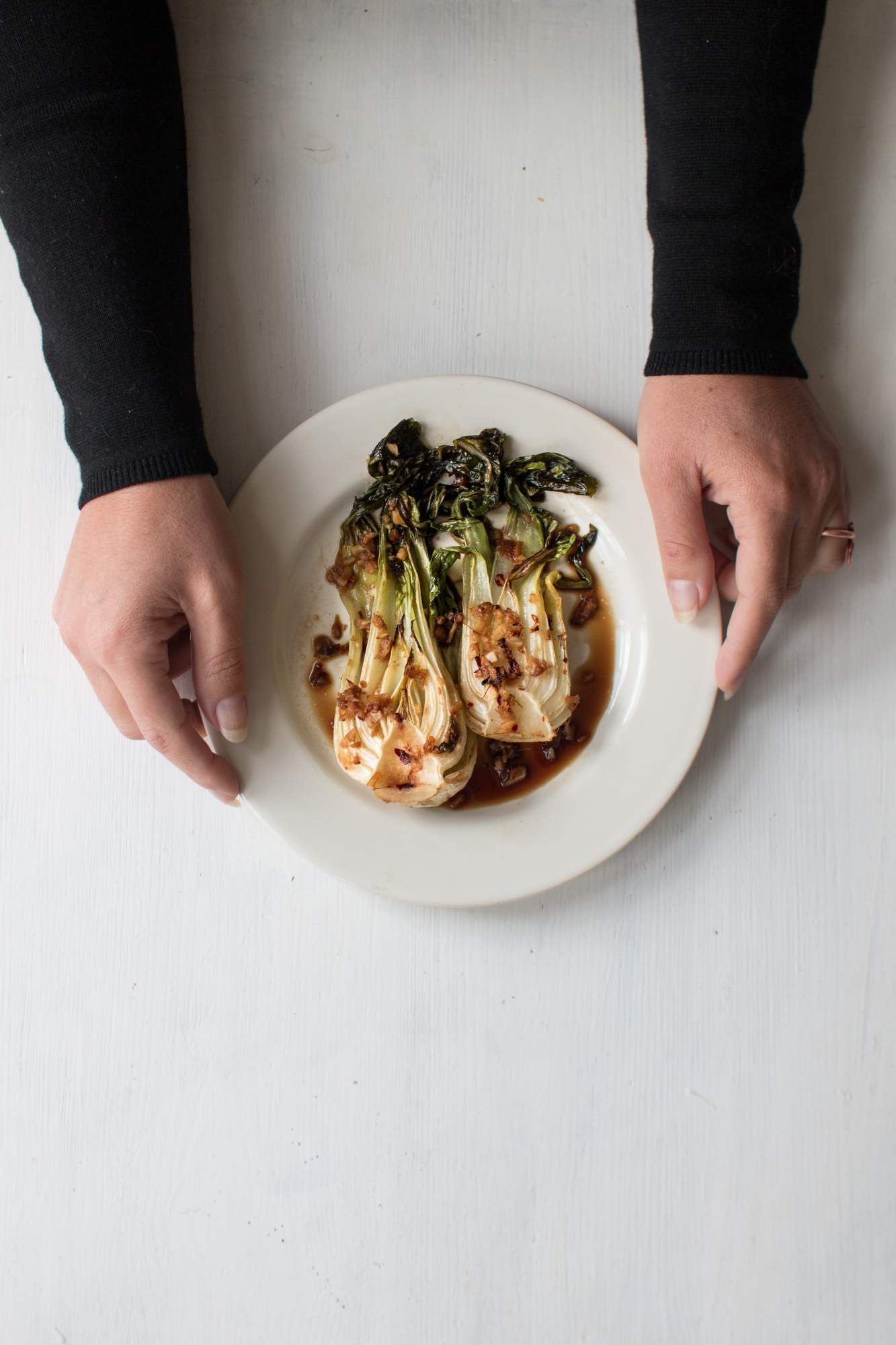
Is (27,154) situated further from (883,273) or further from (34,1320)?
(34,1320)

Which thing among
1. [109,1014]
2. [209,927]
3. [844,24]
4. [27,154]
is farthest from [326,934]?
[844,24]

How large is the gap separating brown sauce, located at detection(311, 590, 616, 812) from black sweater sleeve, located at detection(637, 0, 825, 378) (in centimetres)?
50

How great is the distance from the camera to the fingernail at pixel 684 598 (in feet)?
5.19

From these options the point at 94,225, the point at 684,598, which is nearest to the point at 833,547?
the point at 684,598

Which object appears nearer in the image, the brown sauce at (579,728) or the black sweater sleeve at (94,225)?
the black sweater sleeve at (94,225)

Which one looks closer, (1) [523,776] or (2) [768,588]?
(2) [768,588]

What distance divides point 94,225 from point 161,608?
68 cm

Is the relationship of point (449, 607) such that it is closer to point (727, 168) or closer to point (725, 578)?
point (725, 578)

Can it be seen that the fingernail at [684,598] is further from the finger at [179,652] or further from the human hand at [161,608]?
the finger at [179,652]

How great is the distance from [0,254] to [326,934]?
1517 mm

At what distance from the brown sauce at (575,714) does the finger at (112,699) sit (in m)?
0.33

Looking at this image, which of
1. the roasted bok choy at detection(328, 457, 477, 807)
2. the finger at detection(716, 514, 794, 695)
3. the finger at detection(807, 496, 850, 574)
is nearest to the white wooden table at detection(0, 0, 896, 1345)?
the finger at detection(807, 496, 850, 574)

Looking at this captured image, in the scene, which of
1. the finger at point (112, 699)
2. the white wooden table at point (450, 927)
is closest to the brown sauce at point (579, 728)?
the white wooden table at point (450, 927)

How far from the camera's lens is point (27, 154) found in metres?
1.54
